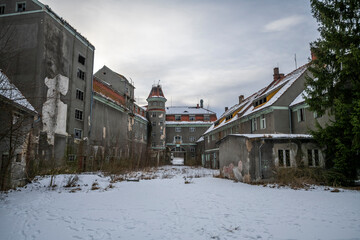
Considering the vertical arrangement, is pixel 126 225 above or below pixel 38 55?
below

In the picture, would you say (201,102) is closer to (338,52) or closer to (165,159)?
(165,159)

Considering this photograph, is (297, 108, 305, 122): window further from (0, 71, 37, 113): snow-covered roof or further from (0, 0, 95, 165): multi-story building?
(0, 0, 95, 165): multi-story building

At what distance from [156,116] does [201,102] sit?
1929cm

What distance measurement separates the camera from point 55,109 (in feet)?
71.1

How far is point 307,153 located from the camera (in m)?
15.4

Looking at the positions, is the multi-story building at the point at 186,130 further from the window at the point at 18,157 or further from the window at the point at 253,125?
the window at the point at 18,157

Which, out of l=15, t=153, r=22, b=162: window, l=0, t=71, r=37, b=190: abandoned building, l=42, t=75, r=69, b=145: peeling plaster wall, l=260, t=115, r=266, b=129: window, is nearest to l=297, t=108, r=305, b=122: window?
l=260, t=115, r=266, b=129: window

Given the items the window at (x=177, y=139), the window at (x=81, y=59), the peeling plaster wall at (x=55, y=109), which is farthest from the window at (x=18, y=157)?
the window at (x=177, y=139)

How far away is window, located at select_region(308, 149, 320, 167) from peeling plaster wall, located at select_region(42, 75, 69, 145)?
67.3 feet

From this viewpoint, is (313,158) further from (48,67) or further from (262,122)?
(48,67)

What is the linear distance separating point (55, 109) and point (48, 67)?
151 inches

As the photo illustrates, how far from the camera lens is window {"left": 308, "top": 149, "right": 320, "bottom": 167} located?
15183 mm

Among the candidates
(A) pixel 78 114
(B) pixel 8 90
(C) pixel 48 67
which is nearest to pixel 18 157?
(B) pixel 8 90

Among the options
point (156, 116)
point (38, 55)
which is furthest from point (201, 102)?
point (38, 55)
